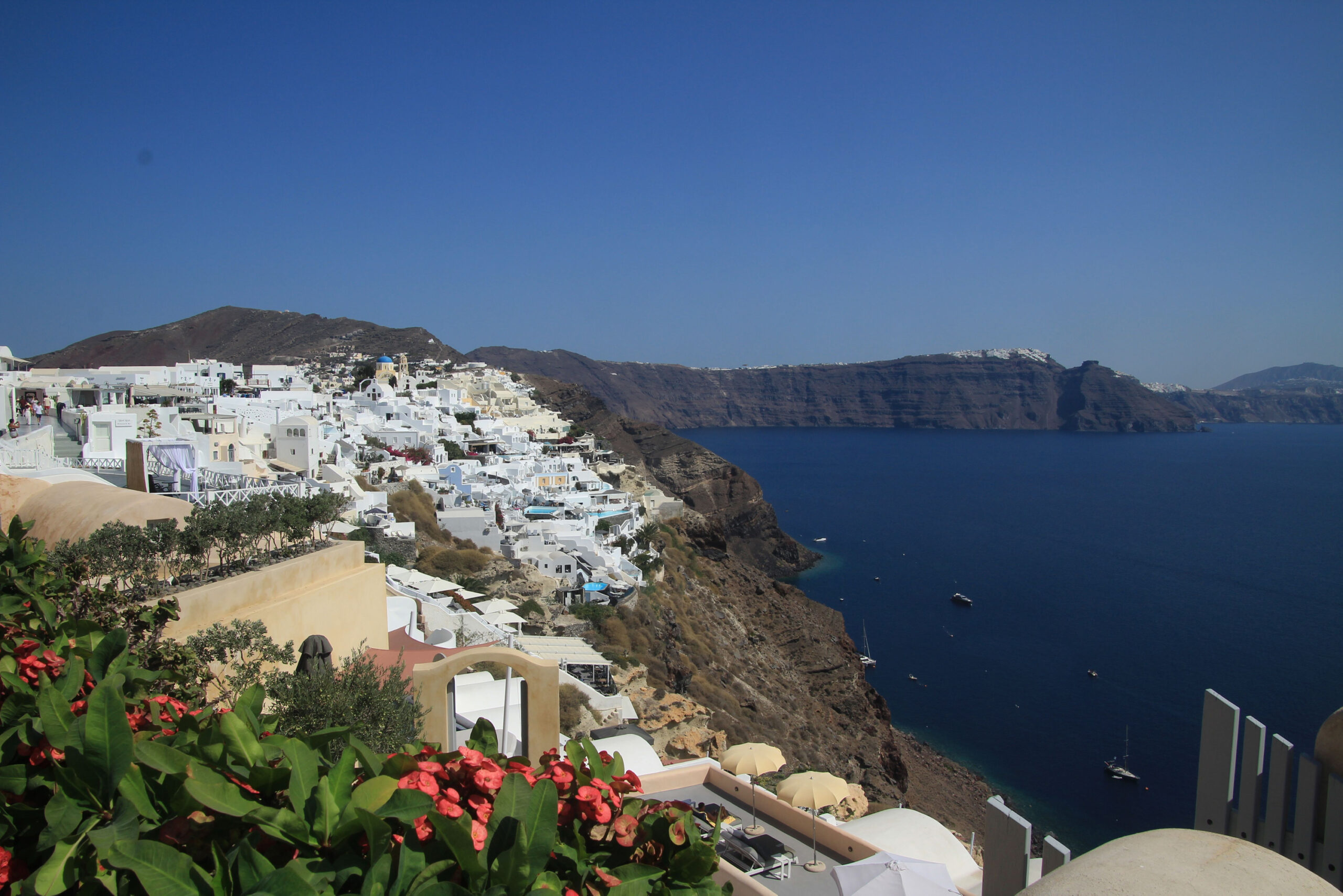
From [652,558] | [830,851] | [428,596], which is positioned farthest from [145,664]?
[652,558]

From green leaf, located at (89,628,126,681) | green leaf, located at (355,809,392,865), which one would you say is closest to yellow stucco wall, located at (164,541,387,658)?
green leaf, located at (89,628,126,681)

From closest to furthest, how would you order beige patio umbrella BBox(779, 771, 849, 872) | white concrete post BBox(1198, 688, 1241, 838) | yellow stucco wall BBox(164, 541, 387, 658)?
white concrete post BBox(1198, 688, 1241, 838), yellow stucco wall BBox(164, 541, 387, 658), beige patio umbrella BBox(779, 771, 849, 872)

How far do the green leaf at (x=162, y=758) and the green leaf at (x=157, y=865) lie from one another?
0.71 feet

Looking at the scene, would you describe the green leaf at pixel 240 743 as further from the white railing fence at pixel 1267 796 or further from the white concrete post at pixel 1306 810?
the white concrete post at pixel 1306 810

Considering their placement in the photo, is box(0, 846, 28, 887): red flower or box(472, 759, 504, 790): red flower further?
box(472, 759, 504, 790): red flower

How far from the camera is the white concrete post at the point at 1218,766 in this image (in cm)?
361

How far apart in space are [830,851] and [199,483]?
14796 mm

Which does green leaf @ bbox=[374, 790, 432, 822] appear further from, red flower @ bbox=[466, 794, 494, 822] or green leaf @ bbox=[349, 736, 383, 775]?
green leaf @ bbox=[349, 736, 383, 775]

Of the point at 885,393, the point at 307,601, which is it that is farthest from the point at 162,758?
the point at 885,393

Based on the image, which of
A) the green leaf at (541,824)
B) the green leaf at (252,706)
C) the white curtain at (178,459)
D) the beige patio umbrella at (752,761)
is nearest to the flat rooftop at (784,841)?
the beige patio umbrella at (752,761)

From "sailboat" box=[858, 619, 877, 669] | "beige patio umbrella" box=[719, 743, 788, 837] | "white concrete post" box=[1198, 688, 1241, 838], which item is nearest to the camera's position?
"white concrete post" box=[1198, 688, 1241, 838]

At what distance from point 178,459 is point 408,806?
1662 centimetres

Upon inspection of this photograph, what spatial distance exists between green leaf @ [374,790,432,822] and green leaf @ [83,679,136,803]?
24.2 inches

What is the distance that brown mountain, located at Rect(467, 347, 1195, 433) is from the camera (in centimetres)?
14825
